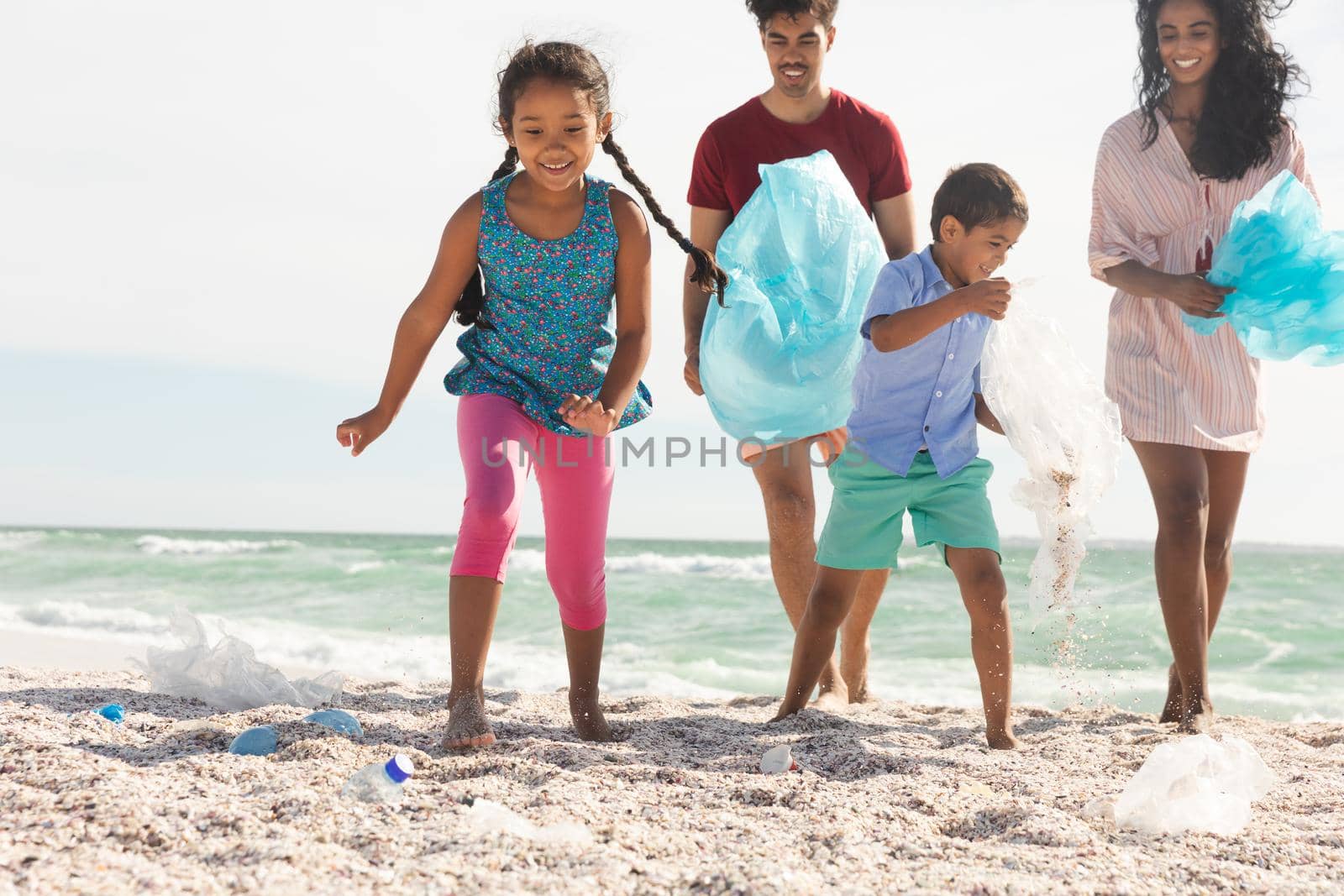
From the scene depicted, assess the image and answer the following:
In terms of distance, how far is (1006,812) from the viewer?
2244mm

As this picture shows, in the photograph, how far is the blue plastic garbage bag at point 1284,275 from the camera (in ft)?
10.6

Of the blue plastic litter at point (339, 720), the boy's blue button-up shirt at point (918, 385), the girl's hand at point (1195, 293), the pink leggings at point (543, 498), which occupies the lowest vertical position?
the blue plastic litter at point (339, 720)

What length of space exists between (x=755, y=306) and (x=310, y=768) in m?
1.87

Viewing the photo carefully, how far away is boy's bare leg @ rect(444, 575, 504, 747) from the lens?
2719 millimetres

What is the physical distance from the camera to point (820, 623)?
3.31 metres

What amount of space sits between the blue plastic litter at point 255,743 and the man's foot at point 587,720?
0.83m

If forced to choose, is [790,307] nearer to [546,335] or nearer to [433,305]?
[546,335]

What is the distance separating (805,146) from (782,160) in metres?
0.10

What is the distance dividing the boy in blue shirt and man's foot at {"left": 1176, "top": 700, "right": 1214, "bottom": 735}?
0.63 metres

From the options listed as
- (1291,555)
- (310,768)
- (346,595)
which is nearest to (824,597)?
(310,768)

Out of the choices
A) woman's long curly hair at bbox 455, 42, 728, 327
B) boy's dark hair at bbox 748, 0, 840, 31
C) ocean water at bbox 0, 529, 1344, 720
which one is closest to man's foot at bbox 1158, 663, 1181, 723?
ocean water at bbox 0, 529, 1344, 720

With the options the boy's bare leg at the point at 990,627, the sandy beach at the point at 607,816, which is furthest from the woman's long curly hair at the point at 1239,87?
the sandy beach at the point at 607,816

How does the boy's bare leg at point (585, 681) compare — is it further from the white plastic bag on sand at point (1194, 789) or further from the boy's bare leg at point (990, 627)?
the white plastic bag on sand at point (1194, 789)

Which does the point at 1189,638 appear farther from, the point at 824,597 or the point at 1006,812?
the point at 1006,812
